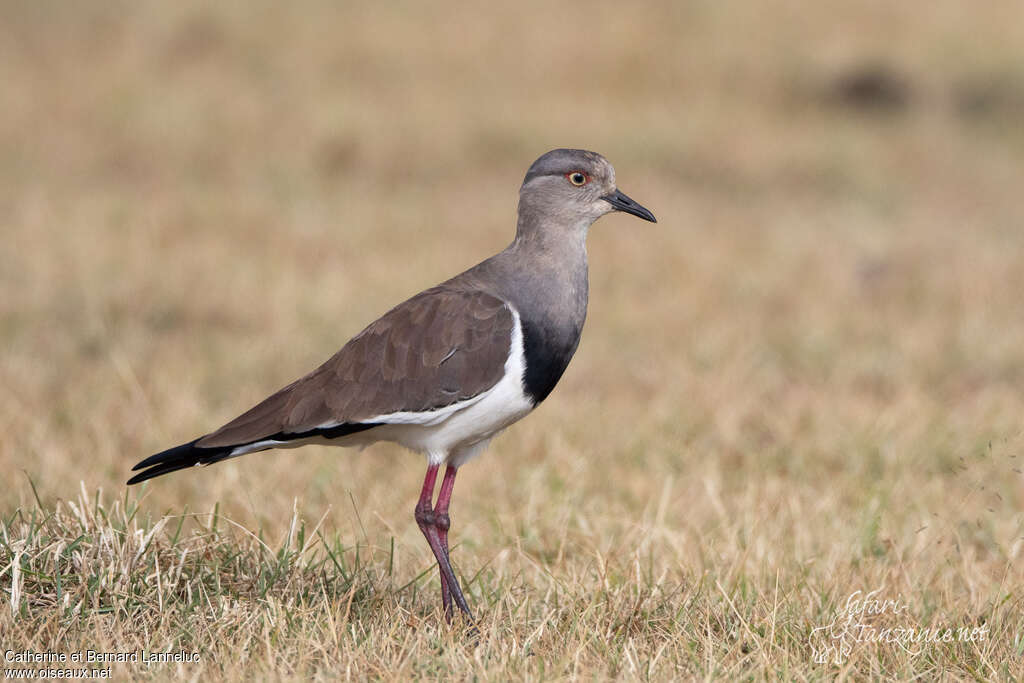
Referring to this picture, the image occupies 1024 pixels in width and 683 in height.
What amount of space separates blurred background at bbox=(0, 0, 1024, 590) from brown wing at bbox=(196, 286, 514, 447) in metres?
0.72

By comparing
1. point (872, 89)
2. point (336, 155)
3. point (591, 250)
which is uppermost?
point (872, 89)

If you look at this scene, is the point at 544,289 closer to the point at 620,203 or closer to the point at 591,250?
the point at 620,203

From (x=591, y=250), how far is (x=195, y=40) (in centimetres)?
659

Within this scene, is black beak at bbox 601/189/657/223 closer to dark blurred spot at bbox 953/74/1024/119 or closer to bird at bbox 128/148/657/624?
bird at bbox 128/148/657/624

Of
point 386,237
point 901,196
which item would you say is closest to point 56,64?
point 386,237

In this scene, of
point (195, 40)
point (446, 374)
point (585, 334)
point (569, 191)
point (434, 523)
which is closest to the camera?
point (446, 374)

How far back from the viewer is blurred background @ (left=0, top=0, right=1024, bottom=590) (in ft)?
15.9

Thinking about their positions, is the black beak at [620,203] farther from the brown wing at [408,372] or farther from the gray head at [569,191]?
the brown wing at [408,372]

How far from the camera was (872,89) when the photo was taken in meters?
14.0

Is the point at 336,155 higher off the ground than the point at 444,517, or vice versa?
the point at 336,155

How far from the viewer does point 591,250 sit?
9.12 meters

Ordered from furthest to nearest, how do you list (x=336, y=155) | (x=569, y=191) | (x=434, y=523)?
1. (x=336, y=155)
2. (x=569, y=191)
3. (x=434, y=523)

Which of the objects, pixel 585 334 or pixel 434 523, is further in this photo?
pixel 585 334

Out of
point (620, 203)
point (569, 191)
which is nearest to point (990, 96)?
point (620, 203)
